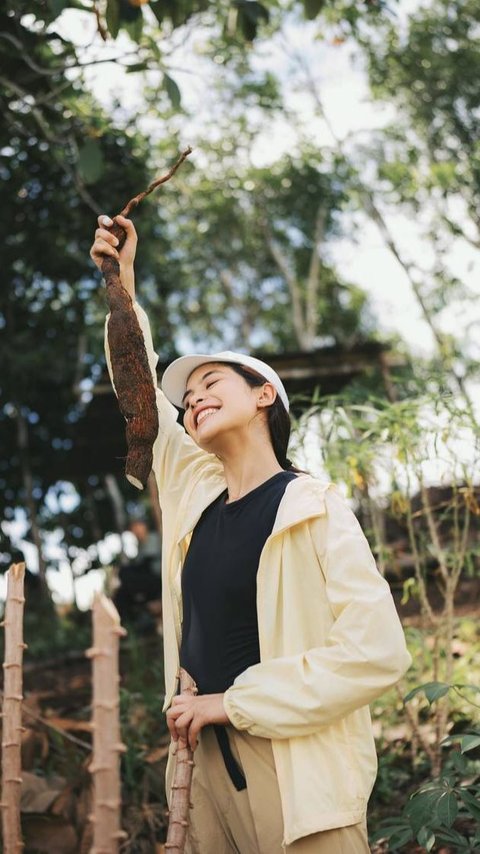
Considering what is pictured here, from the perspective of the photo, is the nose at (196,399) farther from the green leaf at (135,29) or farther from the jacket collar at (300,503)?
the green leaf at (135,29)

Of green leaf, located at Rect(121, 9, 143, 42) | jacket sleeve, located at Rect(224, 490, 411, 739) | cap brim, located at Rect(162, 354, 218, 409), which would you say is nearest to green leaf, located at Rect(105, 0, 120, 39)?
green leaf, located at Rect(121, 9, 143, 42)

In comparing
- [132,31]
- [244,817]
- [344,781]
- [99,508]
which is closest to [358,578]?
[344,781]

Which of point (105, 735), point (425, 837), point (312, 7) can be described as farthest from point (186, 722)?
point (312, 7)

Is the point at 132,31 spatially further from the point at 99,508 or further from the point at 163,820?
the point at 99,508

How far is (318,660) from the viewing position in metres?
1.84

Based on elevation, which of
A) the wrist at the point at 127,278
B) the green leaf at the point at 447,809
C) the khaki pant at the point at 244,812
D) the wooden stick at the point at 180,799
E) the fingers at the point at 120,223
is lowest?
the green leaf at the point at 447,809

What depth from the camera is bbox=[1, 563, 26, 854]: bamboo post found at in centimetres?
184

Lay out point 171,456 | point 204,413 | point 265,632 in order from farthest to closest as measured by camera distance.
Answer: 1. point 171,456
2. point 204,413
3. point 265,632

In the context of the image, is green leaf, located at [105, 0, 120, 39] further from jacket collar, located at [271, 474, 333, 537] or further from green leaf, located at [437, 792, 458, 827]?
green leaf, located at [437, 792, 458, 827]

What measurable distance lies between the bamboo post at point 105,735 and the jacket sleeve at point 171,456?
94 centimetres

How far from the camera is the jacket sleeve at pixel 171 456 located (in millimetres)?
2438

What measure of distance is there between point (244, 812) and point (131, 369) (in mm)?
1047

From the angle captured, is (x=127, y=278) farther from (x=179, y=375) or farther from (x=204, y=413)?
(x=204, y=413)

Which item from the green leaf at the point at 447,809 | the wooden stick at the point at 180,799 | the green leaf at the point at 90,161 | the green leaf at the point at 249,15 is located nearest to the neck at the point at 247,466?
the wooden stick at the point at 180,799
